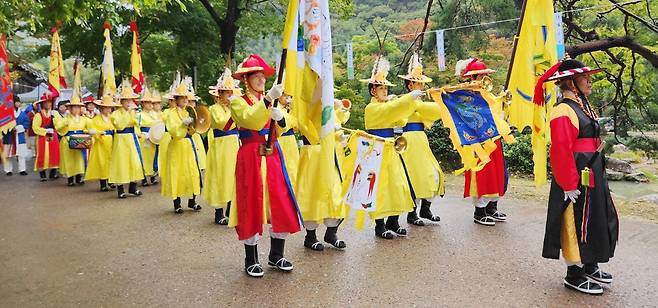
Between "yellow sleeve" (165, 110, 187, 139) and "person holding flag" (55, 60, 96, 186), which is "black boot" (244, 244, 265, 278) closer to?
"yellow sleeve" (165, 110, 187, 139)

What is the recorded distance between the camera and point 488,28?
13.1 metres

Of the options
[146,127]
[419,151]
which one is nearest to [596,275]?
[419,151]

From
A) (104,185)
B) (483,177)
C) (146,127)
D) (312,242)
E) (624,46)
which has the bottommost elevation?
(312,242)

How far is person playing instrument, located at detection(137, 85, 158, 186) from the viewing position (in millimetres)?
10750

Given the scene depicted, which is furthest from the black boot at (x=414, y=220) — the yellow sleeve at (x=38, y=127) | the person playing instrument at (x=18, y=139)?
the person playing instrument at (x=18, y=139)

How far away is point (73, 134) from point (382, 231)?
8229 mm

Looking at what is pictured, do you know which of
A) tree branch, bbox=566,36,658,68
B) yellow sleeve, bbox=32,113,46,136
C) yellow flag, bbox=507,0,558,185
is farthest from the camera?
yellow sleeve, bbox=32,113,46,136

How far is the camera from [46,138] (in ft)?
43.1

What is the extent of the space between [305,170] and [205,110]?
154cm

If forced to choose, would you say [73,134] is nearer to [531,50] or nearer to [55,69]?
[55,69]

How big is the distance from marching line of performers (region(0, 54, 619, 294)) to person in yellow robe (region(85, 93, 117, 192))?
1.16 metres

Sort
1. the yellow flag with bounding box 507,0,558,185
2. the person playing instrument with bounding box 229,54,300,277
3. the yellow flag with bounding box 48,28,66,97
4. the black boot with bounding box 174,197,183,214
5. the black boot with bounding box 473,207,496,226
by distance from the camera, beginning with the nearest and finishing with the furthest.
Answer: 1. the person playing instrument with bounding box 229,54,300,277
2. the yellow flag with bounding box 507,0,558,185
3. the black boot with bounding box 473,207,496,226
4. the black boot with bounding box 174,197,183,214
5. the yellow flag with bounding box 48,28,66,97

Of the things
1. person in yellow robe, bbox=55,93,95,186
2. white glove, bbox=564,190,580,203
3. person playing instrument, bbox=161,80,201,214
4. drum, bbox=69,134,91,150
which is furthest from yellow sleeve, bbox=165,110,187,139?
white glove, bbox=564,190,580,203

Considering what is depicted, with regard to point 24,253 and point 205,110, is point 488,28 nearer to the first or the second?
point 205,110
